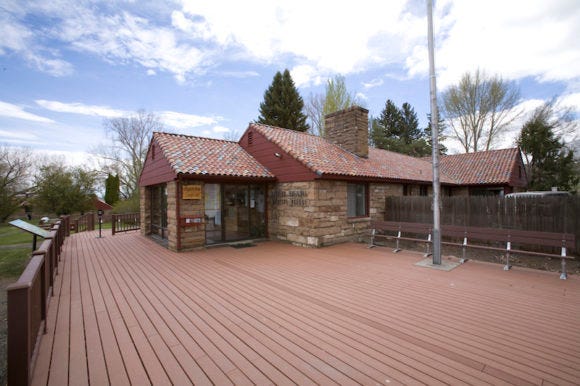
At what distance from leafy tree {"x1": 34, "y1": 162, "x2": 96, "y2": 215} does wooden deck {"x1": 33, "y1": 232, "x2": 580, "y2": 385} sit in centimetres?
1746

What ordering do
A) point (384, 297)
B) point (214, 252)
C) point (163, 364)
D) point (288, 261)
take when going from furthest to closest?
point (214, 252) → point (288, 261) → point (384, 297) → point (163, 364)

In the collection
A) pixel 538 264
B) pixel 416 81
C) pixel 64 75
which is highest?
pixel 416 81

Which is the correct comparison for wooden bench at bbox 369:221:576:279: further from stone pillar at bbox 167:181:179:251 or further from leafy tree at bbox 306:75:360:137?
leafy tree at bbox 306:75:360:137

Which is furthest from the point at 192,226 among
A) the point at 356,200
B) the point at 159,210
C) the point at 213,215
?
the point at 356,200

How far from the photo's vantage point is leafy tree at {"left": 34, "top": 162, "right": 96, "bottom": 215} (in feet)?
62.2

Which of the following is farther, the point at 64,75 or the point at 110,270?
the point at 64,75

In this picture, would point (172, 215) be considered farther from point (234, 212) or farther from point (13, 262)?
point (13, 262)

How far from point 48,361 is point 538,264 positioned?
1071 cm

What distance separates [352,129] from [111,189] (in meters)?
25.3

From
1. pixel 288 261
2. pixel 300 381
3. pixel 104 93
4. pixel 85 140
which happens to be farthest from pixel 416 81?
pixel 85 140

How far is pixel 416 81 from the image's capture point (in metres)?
15.2

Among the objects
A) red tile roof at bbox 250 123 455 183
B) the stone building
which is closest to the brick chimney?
the stone building

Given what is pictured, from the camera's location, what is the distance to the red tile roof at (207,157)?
336 inches

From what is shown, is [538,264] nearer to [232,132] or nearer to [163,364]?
[163,364]
